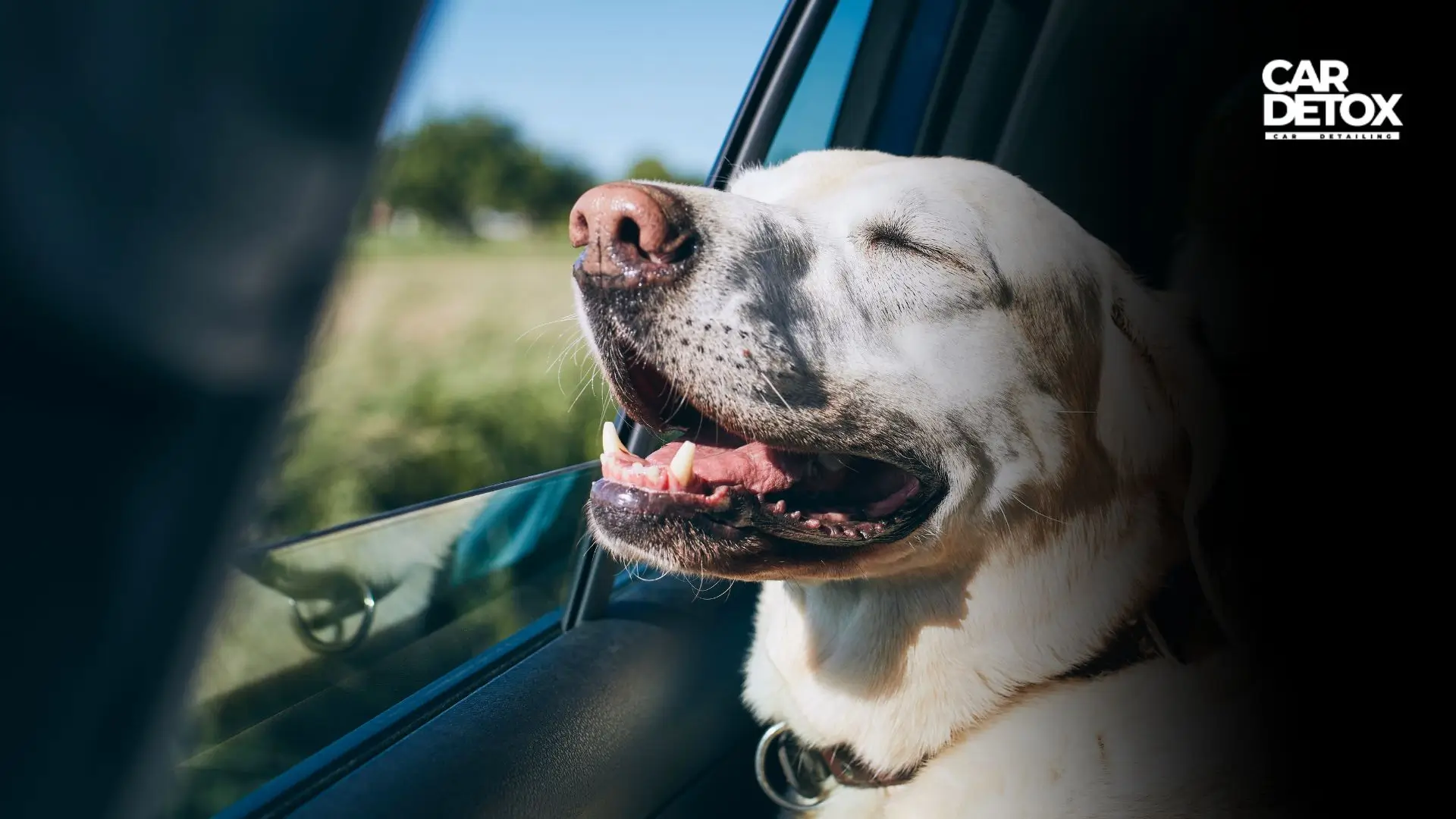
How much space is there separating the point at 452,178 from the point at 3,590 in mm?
2585

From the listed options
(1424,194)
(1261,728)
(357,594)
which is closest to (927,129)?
(1424,194)

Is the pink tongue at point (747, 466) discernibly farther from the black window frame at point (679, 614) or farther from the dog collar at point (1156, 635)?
the dog collar at point (1156, 635)

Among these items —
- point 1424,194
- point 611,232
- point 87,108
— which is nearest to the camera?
point 87,108

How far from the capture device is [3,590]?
0.59m

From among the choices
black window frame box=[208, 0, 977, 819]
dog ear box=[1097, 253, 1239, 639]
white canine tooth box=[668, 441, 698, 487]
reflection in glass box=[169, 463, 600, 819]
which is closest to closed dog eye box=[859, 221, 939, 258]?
dog ear box=[1097, 253, 1239, 639]

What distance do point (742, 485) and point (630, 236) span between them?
512mm

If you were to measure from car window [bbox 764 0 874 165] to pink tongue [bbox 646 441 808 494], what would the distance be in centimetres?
106

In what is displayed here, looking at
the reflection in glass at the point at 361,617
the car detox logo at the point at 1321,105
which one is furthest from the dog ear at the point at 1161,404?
the reflection in glass at the point at 361,617

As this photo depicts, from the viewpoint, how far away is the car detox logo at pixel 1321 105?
188 centimetres

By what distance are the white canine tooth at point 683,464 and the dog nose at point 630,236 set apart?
1.01 feet

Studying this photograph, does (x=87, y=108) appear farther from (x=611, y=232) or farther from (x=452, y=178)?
(x=452, y=178)

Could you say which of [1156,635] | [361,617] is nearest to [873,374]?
[1156,635]

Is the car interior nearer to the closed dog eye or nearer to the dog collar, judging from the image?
the dog collar

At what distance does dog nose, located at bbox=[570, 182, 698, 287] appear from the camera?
1492mm
